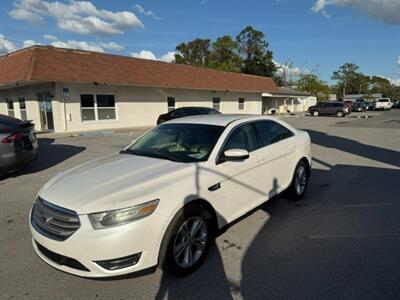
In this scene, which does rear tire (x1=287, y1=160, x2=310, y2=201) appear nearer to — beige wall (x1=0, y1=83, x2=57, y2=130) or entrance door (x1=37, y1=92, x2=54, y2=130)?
beige wall (x1=0, y1=83, x2=57, y2=130)

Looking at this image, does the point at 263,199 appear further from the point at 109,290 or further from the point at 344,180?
the point at 344,180

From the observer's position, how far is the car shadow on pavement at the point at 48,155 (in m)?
7.90

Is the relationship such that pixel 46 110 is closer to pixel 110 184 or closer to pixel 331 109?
pixel 110 184

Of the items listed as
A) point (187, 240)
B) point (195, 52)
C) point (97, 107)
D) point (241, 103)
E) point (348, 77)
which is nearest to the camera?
point (187, 240)

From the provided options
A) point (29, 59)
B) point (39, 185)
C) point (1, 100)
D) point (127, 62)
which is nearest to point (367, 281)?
point (39, 185)

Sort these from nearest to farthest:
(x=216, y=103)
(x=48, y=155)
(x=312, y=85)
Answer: (x=48, y=155) < (x=216, y=103) < (x=312, y=85)

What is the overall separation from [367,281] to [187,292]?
1747 millimetres

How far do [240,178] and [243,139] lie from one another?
2.06 ft

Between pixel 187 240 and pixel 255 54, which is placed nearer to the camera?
pixel 187 240

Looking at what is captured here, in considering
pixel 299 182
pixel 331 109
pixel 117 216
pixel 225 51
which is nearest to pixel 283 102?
pixel 331 109

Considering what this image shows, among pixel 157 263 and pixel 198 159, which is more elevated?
pixel 198 159

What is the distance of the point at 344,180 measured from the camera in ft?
21.6

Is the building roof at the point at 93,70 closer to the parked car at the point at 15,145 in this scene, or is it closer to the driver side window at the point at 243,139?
the parked car at the point at 15,145

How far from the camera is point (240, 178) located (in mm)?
3701
